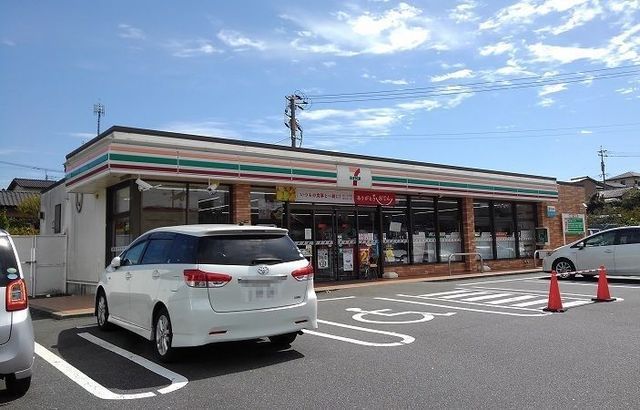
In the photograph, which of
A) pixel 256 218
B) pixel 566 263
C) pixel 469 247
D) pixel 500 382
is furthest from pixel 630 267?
pixel 500 382

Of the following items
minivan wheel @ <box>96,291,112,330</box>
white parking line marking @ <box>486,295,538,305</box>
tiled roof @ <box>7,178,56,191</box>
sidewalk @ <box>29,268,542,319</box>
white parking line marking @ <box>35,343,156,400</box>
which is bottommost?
white parking line marking @ <box>35,343,156,400</box>

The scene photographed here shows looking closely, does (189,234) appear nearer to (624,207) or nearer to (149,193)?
(149,193)

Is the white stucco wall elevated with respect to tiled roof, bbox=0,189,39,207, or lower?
lower

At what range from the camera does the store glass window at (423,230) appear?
19.4 m

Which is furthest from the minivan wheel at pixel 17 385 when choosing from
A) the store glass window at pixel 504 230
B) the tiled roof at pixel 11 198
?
the tiled roof at pixel 11 198

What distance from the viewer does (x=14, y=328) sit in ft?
16.3

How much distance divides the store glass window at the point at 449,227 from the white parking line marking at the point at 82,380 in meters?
15.2

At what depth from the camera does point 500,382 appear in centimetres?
546

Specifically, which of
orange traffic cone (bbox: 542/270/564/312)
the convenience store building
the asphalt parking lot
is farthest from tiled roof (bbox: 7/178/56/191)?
orange traffic cone (bbox: 542/270/564/312)

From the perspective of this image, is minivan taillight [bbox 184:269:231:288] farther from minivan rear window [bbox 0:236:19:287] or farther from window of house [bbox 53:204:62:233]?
window of house [bbox 53:204:62:233]

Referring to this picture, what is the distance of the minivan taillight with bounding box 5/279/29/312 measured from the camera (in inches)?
199

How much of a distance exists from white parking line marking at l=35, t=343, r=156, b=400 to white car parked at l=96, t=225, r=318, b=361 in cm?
93

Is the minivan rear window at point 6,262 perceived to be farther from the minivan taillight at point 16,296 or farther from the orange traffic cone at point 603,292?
the orange traffic cone at point 603,292

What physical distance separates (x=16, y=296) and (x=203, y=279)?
192cm
